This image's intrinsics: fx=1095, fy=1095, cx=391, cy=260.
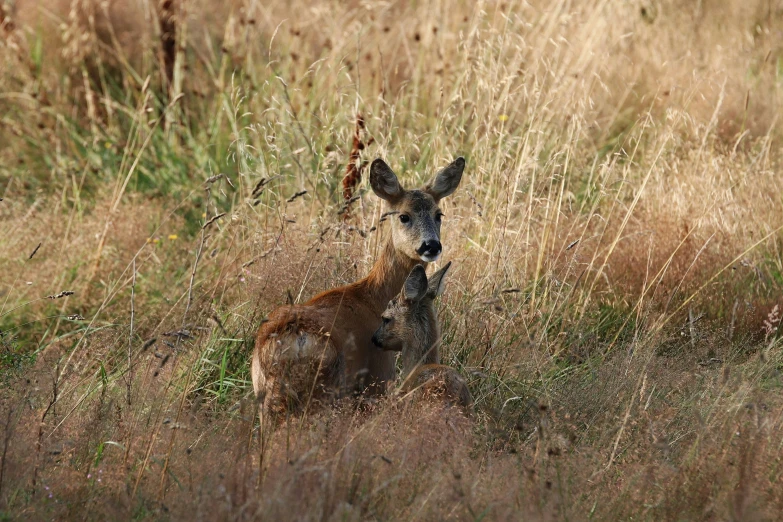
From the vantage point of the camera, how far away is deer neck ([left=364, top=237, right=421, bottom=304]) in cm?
567

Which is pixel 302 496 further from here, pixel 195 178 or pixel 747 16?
pixel 747 16

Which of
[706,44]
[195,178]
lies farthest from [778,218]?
[195,178]

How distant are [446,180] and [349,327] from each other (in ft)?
3.92

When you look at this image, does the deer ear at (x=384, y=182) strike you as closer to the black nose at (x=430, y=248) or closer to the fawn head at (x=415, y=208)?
the fawn head at (x=415, y=208)

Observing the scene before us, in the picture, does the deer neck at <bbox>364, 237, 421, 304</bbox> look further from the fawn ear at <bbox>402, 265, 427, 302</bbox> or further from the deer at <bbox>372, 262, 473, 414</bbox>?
the fawn ear at <bbox>402, 265, 427, 302</bbox>

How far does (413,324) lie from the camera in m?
5.28

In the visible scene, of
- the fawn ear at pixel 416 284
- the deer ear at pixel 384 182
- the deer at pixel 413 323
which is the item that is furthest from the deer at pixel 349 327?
the fawn ear at pixel 416 284

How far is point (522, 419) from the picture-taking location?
5.26 m

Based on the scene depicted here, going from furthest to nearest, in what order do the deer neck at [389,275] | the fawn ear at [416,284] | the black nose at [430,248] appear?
1. the deer neck at [389,275]
2. the black nose at [430,248]
3. the fawn ear at [416,284]

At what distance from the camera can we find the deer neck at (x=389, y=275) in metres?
5.67

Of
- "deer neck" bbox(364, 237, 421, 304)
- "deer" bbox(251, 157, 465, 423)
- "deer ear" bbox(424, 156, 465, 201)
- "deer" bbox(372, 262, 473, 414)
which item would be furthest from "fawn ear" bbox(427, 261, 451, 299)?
"deer ear" bbox(424, 156, 465, 201)

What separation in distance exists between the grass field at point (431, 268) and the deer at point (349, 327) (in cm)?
20

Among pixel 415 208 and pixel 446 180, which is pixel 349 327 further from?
pixel 446 180

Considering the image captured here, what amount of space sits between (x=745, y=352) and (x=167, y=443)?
3.50 meters
